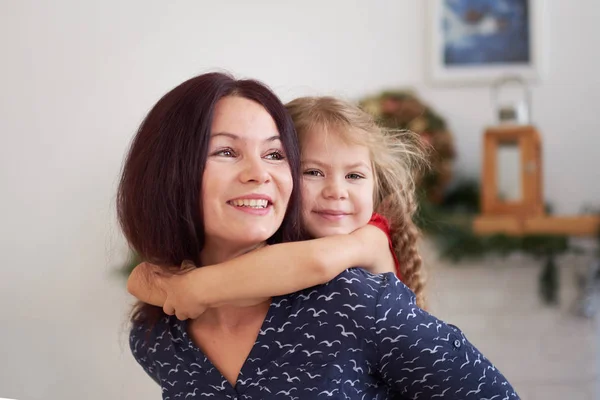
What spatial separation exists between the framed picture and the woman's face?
7.52 ft

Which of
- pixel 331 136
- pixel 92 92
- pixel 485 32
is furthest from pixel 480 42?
pixel 331 136

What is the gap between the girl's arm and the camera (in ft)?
3.17

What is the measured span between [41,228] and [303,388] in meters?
2.60

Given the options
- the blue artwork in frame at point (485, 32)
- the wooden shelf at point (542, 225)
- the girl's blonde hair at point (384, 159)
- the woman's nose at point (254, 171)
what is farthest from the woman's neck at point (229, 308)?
the blue artwork in frame at point (485, 32)

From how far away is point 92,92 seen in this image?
10.9ft

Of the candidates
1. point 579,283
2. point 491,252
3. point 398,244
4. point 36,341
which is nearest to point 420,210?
point 491,252

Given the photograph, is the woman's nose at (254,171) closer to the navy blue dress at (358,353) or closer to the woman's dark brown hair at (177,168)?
the woman's dark brown hair at (177,168)

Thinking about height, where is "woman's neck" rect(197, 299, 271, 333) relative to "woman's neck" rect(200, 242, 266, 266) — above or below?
below

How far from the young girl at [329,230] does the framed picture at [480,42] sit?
5.93 ft

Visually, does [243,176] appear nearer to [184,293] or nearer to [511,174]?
[184,293]

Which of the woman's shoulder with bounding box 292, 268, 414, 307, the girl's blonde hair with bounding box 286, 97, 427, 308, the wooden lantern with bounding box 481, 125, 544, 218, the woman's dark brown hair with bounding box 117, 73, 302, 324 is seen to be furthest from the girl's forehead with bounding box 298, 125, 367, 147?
the wooden lantern with bounding box 481, 125, 544, 218

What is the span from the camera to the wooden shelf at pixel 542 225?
9.17 ft

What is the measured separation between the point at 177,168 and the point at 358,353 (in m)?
0.31

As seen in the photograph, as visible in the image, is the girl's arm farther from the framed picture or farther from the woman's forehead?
the framed picture
